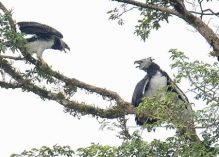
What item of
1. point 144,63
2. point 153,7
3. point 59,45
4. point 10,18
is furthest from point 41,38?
point 153,7

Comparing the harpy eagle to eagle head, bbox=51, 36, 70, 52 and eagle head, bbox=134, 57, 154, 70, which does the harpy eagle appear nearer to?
eagle head, bbox=134, 57, 154, 70

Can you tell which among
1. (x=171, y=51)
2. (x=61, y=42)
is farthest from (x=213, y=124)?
(x=61, y=42)

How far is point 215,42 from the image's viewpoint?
8141 millimetres

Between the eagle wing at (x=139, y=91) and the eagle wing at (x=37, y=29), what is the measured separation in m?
1.85

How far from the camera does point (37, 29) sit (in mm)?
11070

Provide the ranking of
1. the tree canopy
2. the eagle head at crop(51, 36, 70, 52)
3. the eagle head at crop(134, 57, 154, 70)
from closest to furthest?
the tree canopy
the eagle head at crop(134, 57, 154, 70)
the eagle head at crop(51, 36, 70, 52)

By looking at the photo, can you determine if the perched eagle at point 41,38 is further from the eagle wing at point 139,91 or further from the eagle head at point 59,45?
the eagle wing at point 139,91

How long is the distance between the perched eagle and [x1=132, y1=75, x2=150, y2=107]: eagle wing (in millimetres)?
1762

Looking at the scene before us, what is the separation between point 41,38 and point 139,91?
7.32 ft

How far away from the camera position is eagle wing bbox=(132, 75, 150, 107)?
1037 centimetres

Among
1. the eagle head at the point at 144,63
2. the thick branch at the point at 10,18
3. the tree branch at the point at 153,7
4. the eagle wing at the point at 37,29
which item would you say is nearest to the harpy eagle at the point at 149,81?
the eagle head at the point at 144,63

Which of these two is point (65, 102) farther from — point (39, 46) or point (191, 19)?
point (191, 19)

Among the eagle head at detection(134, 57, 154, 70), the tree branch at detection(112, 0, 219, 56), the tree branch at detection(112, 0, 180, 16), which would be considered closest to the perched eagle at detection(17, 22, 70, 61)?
the eagle head at detection(134, 57, 154, 70)

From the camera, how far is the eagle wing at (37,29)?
10.8m
